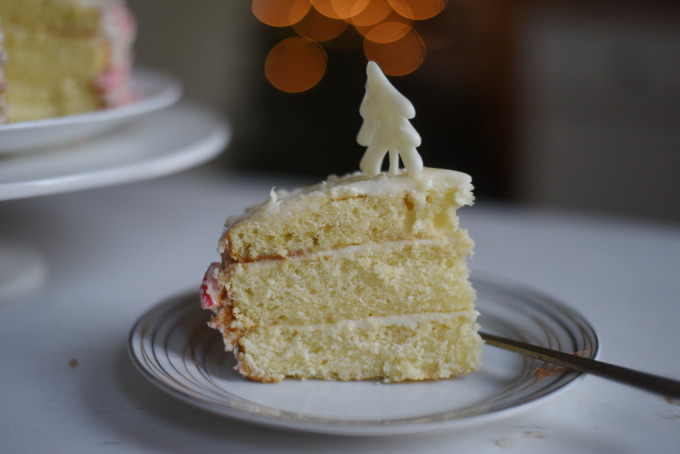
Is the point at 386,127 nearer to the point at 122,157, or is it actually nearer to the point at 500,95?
the point at 122,157

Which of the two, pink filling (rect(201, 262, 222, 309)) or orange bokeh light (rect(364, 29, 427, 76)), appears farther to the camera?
orange bokeh light (rect(364, 29, 427, 76))

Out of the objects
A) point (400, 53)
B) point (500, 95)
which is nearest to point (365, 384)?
point (500, 95)

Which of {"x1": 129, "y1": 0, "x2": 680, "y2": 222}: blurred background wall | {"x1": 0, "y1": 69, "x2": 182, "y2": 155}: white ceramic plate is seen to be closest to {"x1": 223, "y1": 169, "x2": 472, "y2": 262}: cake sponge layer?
{"x1": 0, "y1": 69, "x2": 182, "y2": 155}: white ceramic plate

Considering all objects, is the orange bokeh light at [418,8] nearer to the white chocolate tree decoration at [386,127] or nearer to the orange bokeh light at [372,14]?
the orange bokeh light at [372,14]

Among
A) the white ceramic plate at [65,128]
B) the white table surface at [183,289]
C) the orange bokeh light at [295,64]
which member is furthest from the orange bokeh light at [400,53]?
the white ceramic plate at [65,128]

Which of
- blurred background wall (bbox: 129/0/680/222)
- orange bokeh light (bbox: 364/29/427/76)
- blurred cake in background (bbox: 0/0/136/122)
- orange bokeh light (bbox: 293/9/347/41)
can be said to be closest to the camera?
blurred cake in background (bbox: 0/0/136/122)

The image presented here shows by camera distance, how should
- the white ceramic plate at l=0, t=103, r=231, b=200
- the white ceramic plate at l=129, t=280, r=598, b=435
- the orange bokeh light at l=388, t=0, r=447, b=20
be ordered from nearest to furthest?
the white ceramic plate at l=129, t=280, r=598, b=435
the white ceramic plate at l=0, t=103, r=231, b=200
the orange bokeh light at l=388, t=0, r=447, b=20

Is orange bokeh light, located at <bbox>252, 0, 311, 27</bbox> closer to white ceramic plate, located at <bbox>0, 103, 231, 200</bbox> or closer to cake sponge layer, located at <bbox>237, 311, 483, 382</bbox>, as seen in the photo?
white ceramic plate, located at <bbox>0, 103, 231, 200</bbox>
